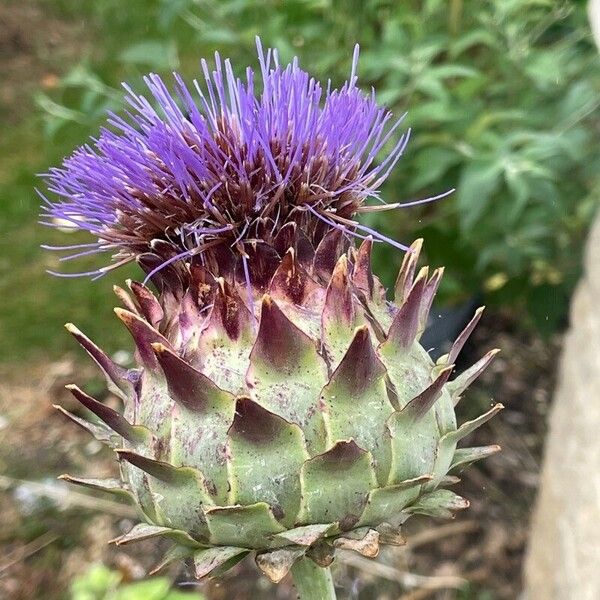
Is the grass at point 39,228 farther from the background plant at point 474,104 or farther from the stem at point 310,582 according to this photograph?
the stem at point 310,582

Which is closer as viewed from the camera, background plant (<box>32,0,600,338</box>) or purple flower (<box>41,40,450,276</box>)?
purple flower (<box>41,40,450,276</box>)

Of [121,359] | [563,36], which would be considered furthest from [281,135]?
[121,359]

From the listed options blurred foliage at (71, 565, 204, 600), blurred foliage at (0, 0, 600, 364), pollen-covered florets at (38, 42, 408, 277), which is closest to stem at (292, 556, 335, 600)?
pollen-covered florets at (38, 42, 408, 277)

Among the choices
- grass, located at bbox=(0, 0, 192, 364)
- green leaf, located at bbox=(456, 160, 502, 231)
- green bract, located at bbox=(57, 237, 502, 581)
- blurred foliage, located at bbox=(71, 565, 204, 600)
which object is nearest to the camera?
green bract, located at bbox=(57, 237, 502, 581)

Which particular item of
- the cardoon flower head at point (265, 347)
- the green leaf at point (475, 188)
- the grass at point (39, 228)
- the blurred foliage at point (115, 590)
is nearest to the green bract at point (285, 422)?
the cardoon flower head at point (265, 347)

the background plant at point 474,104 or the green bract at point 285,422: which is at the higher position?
the background plant at point 474,104

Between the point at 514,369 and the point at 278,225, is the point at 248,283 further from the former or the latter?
the point at 514,369

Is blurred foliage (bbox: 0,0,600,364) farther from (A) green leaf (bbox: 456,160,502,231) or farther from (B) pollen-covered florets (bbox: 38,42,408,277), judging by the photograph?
(B) pollen-covered florets (bbox: 38,42,408,277)

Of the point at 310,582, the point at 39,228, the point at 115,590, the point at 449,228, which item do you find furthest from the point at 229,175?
the point at 39,228
